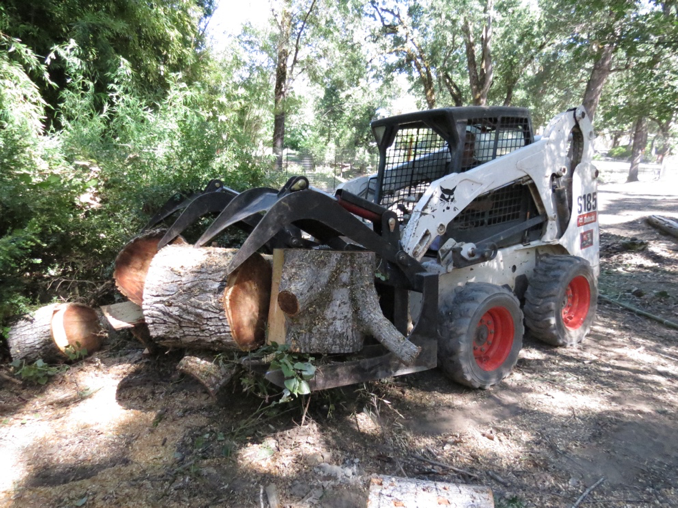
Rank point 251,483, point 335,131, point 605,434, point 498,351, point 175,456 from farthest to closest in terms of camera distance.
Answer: point 335,131, point 498,351, point 605,434, point 175,456, point 251,483

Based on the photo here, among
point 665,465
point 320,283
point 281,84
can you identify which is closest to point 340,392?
point 320,283

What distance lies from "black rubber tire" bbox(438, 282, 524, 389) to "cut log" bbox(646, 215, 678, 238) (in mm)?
6949

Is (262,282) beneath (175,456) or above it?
above

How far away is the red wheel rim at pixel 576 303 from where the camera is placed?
4.54 metres

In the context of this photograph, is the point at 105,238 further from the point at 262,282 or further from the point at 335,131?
the point at 335,131

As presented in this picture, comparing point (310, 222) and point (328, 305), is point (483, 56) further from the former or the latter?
point (328, 305)

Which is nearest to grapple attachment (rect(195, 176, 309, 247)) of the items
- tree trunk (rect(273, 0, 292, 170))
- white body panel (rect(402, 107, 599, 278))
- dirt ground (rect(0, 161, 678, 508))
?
white body panel (rect(402, 107, 599, 278))

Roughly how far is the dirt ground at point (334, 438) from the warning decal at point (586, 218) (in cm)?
146

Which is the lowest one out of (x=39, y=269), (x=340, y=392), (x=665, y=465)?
(x=665, y=465)

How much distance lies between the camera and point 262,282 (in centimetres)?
306

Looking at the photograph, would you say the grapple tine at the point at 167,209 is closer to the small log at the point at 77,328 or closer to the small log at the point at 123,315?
the small log at the point at 123,315

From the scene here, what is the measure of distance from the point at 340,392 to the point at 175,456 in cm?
113

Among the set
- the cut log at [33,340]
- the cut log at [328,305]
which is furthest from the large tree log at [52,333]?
the cut log at [328,305]

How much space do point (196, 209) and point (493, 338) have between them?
2.65 metres
